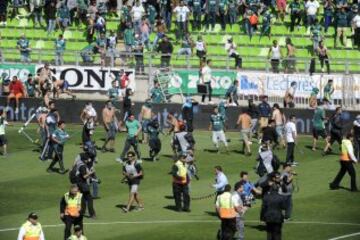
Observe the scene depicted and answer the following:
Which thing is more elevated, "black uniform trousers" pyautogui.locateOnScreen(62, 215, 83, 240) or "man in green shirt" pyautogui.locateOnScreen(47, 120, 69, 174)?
"man in green shirt" pyautogui.locateOnScreen(47, 120, 69, 174)

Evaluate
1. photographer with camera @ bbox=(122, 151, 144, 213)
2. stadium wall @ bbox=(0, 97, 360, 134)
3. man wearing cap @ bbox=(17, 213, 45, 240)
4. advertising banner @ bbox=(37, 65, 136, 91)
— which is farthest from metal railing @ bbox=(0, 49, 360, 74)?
man wearing cap @ bbox=(17, 213, 45, 240)

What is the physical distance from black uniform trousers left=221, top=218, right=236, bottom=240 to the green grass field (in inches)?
48.8

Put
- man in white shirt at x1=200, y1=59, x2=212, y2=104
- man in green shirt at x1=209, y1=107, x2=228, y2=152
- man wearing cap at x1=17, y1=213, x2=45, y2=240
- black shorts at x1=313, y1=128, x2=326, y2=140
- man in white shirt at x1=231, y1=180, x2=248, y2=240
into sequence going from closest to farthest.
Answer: man wearing cap at x1=17, y1=213, x2=45, y2=240 → man in white shirt at x1=231, y1=180, x2=248, y2=240 → man in green shirt at x1=209, y1=107, x2=228, y2=152 → black shorts at x1=313, y1=128, x2=326, y2=140 → man in white shirt at x1=200, y1=59, x2=212, y2=104

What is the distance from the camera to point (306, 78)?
52625 mm

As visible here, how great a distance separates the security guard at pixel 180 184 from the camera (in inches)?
1433

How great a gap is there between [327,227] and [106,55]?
23.6 metres

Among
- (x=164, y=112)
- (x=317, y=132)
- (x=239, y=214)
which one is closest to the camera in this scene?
(x=239, y=214)

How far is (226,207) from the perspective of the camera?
106 feet

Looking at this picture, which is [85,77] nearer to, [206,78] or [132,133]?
Answer: [206,78]

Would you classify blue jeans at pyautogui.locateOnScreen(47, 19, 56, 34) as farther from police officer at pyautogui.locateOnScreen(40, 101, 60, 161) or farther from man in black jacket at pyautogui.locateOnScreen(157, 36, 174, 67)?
police officer at pyautogui.locateOnScreen(40, 101, 60, 161)

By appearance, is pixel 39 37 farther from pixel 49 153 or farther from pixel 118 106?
pixel 49 153

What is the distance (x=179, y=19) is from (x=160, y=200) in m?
23.4

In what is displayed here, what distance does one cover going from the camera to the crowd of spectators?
2299 inches

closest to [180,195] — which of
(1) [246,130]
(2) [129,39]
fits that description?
(1) [246,130]
